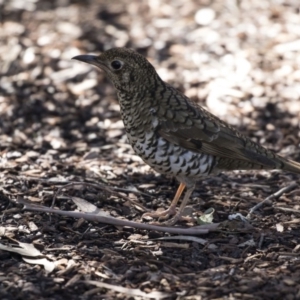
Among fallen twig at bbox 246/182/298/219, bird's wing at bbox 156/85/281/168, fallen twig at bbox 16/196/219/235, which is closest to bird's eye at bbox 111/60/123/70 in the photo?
bird's wing at bbox 156/85/281/168

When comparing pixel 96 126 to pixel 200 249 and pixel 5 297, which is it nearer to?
Result: pixel 200 249

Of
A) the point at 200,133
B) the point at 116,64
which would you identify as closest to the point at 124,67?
the point at 116,64

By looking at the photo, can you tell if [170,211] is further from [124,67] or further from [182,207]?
[124,67]

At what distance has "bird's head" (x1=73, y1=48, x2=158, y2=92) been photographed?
6.30 m

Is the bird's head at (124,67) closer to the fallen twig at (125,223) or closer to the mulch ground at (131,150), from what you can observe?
the mulch ground at (131,150)

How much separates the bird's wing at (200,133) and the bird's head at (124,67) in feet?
0.90

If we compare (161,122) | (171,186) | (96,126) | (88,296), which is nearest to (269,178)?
(171,186)

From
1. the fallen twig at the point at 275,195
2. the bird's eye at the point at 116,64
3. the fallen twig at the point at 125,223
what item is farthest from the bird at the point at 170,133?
the fallen twig at the point at 275,195

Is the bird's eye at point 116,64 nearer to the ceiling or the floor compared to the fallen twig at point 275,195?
nearer to the ceiling

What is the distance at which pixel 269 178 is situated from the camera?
7441 millimetres

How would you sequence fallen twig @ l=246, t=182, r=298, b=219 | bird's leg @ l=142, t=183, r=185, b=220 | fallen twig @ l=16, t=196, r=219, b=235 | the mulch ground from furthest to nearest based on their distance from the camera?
1. fallen twig @ l=246, t=182, r=298, b=219
2. bird's leg @ l=142, t=183, r=185, b=220
3. fallen twig @ l=16, t=196, r=219, b=235
4. the mulch ground

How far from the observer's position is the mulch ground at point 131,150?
208 inches

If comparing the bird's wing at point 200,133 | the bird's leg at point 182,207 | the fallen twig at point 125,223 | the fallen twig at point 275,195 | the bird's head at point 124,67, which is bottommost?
the fallen twig at point 125,223

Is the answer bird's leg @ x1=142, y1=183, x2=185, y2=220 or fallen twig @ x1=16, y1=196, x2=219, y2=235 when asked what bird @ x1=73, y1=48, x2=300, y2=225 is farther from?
fallen twig @ x1=16, y1=196, x2=219, y2=235
